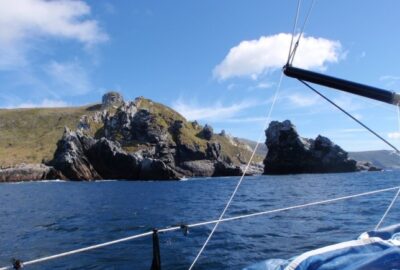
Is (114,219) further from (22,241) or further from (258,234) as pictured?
(258,234)

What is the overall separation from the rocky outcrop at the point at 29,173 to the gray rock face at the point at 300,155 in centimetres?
8599

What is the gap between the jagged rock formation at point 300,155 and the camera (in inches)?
7067

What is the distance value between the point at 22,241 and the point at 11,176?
152m

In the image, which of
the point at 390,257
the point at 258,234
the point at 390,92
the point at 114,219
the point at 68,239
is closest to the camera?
the point at 390,257

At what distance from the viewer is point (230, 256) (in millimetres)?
19078

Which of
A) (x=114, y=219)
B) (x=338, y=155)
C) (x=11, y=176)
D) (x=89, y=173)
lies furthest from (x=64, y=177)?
(x=114, y=219)

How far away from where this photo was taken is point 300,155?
183000 millimetres

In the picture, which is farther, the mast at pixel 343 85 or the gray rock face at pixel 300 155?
the gray rock face at pixel 300 155

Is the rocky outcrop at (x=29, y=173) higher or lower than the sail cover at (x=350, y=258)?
higher

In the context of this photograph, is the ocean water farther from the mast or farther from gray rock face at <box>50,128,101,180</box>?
gray rock face at <box>50,128,101,180</box>

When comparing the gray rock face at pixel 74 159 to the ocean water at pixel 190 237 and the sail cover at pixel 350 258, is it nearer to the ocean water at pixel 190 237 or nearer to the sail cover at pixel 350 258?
the ocean water at pixel 190 237

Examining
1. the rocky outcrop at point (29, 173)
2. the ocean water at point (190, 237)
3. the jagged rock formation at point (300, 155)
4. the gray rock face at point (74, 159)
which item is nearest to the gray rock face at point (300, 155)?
the jagged rock formation at point (300, 155)

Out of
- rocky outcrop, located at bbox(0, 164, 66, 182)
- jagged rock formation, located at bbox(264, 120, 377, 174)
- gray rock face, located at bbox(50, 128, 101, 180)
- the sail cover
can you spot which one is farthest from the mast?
jagged rock formation, located at bbox(264, 120, 377, 174)

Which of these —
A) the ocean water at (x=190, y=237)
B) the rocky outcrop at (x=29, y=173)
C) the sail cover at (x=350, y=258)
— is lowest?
the ocean water at (x=190, y=237)
